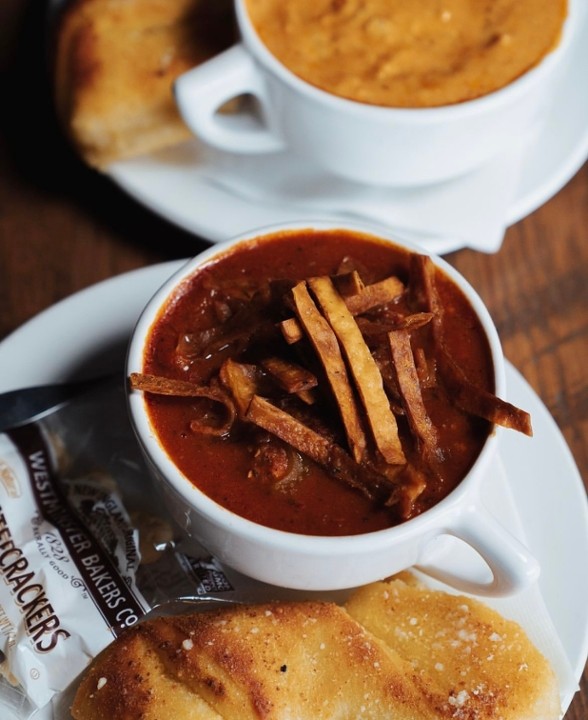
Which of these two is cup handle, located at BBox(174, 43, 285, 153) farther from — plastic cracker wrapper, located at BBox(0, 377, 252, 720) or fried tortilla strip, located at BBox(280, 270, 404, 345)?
fried tortilla strip, located at BBox(280, 270, 404, 345)

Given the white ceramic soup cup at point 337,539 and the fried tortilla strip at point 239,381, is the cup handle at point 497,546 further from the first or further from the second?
the fried tortilla strip at point 239,381

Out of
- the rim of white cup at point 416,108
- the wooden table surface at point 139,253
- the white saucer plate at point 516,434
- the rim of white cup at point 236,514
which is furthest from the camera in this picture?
the wooden table surface at point 139,253

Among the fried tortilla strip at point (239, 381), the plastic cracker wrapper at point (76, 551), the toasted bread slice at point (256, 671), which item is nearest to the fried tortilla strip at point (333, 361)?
the fried tortilla strip at point (239, 381)

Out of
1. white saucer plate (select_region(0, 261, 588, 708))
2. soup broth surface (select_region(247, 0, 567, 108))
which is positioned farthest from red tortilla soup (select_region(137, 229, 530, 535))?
soup broth surface (select_region(247, 0, 567, 108))

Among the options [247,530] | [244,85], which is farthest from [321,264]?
[244,85]

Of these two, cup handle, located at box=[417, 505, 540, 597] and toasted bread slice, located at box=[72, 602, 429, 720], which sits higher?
cup handle, located at box=[417, 505, 540, 597]

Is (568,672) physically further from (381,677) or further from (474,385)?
(474,385)

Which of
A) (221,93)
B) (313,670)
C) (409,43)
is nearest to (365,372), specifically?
(313,670)
